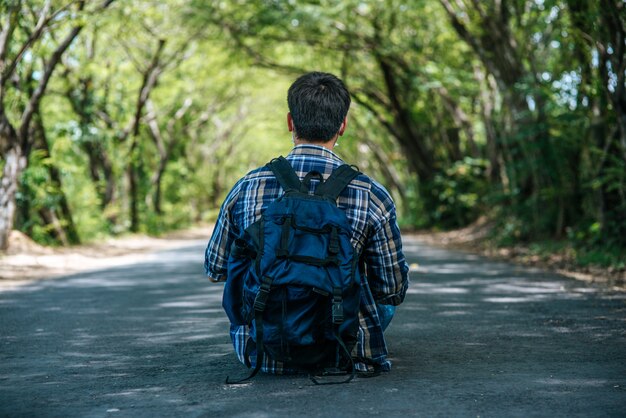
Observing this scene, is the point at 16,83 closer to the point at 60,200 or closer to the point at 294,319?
the point at 60,200

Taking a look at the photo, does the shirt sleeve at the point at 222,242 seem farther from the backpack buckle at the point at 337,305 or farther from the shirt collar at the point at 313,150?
the backpack buckle at the point at 337,305

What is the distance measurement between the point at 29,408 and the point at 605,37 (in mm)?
10019

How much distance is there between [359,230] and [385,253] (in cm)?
21

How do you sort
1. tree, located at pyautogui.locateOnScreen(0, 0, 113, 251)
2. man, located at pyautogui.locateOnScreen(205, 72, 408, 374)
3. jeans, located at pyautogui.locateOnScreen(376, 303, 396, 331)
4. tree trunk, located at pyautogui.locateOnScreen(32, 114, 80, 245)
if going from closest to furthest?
man, located at pyautogui.locateOnScreen(205, 72, 408, 374), jeans, located at pyautogui.locateOnScreen(376, 303, 396, 331), tree, located at pyautogui.locateOnScreen(0, 0, 113, 251), tree trunk, located at pyautogui.locateOnScreen(32, 114, 80, 245)

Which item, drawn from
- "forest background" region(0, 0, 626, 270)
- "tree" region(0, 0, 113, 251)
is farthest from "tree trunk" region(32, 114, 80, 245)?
"tree" region(0, 0, 113, 251)

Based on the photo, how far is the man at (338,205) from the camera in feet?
15.0

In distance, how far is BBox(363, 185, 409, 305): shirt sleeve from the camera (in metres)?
4.62

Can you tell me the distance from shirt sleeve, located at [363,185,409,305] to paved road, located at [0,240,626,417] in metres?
0.52

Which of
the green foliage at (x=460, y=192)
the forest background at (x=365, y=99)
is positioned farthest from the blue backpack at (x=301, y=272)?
the green foliage at (x=460, y=192)

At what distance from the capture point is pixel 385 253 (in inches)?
183

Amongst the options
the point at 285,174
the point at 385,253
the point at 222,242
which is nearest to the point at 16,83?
the point at 222,242

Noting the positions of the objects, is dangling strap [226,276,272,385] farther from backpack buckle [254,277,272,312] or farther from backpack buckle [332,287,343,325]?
backpack buckle [332,287,343,325]

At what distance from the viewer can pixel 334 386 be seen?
450 cm

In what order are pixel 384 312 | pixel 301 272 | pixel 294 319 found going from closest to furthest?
pixel 301 272
pixel 294 319
pixel 384 312
